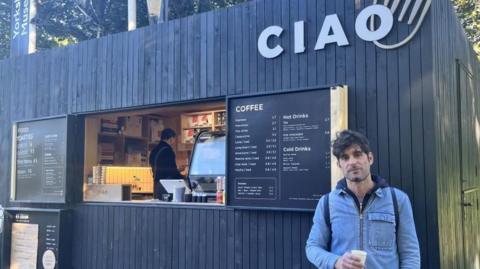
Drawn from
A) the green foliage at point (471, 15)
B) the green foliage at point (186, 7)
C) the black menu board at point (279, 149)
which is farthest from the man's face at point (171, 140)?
the green foliage at point (471, 15)

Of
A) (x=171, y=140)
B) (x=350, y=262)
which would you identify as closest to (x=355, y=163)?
(x=350, y=262)

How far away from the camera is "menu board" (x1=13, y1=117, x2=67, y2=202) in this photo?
6.27 m

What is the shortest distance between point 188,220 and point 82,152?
6.57 feet

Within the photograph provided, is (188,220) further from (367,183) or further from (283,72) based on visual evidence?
(367,183)

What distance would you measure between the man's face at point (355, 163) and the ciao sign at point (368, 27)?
153 centimetres

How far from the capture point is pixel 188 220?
5188mm

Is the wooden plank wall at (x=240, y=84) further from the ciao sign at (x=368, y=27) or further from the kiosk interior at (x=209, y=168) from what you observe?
the kiosk interior at (x=209, y=168)

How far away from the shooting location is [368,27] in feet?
13.8

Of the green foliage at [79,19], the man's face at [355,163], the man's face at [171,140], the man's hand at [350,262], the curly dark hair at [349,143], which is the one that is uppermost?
the green foliage at [79,19]

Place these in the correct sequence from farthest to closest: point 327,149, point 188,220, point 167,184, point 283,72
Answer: point 167,184 < point 188,220 < point 283,72 < point 327,149

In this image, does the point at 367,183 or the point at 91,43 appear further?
the point at 91,43

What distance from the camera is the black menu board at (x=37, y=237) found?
6.12 metres

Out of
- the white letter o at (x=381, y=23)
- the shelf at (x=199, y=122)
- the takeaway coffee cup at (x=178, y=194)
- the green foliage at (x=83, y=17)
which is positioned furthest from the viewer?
the green foliage at (x=83, y=17)

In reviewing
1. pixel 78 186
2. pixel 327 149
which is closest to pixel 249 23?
pixel 327 149
